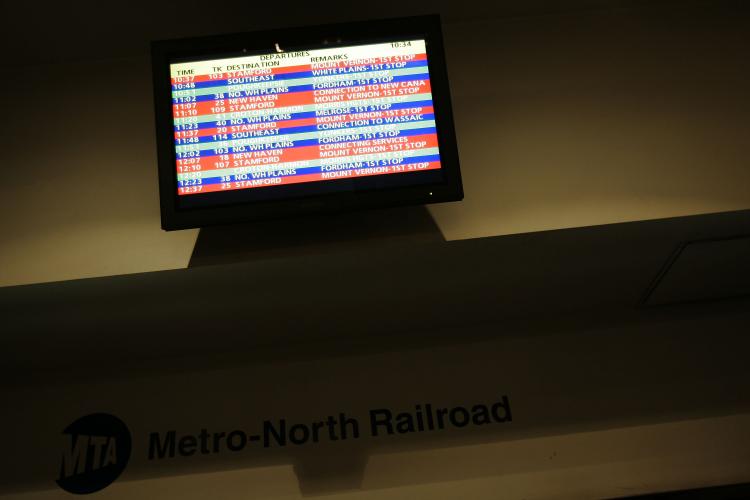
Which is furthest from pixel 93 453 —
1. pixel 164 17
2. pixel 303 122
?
pixel 164 17

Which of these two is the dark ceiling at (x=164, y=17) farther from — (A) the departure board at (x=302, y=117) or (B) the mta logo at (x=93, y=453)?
(B) the mta logo at (x=93, y=453)

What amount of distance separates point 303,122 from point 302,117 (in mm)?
17

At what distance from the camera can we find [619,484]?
2176mm

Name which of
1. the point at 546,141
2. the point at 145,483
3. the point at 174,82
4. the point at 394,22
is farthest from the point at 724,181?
the point at 145,483

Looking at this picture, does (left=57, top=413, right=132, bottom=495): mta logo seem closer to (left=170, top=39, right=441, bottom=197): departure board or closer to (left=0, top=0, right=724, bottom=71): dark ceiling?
(left=170, top=39, right=441, bottom=197): departure board

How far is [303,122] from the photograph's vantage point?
76.8 inches

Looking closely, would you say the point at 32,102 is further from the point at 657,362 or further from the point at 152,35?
the point at 657,362

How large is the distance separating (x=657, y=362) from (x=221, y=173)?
1.70 meters

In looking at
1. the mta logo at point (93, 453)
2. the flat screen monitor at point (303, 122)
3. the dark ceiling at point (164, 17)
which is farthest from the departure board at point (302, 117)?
the mta logo at point (93, 453)

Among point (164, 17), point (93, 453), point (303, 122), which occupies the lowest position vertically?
point (93, 453)

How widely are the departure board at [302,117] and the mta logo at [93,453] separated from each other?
103 cm

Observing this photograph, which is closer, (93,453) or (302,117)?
(302,117)

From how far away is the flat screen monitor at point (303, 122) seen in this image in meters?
1.88

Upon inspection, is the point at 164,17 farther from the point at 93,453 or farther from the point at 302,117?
the point at 93,453
